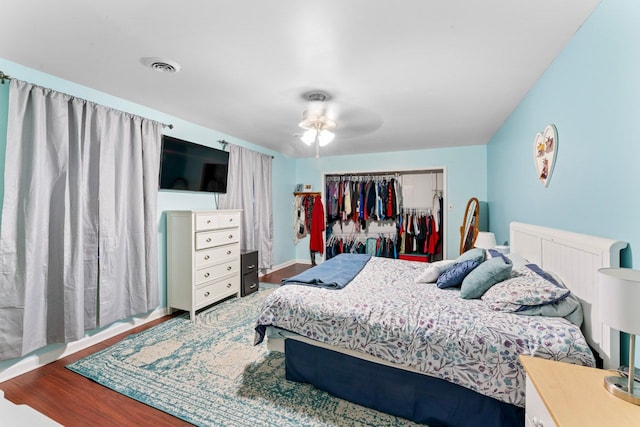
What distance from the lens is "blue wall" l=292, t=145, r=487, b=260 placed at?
439 centimetres

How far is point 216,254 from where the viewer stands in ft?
10.6

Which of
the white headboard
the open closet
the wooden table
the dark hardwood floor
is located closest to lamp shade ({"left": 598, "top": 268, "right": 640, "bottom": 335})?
the wooden table

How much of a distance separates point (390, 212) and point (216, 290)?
3.19 metres

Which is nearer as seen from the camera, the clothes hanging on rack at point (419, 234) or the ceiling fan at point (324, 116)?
the ceiling fan at point (324, 116)

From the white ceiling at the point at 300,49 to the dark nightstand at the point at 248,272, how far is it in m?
1.86

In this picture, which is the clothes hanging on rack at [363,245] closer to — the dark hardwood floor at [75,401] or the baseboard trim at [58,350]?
the baseboard trim at [58,350]

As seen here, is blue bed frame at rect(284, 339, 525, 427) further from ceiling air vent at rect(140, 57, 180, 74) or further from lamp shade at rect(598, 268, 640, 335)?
ceiling air vent at rect(140, 57, 180, 74)

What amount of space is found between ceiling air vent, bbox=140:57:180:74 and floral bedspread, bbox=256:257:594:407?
5.86ft

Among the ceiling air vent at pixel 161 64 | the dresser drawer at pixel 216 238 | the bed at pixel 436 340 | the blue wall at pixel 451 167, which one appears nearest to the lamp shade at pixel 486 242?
the bed at pixel 436 340

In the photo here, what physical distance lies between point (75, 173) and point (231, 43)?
1663 millimetres

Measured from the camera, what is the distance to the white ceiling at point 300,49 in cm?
140

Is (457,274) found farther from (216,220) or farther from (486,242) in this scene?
(216,220)

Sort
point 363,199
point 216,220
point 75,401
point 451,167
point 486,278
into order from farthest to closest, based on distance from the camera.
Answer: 1. point 363,199
2. point 451,167
3. point 216,220
4. point 486,278
5. point 75,401

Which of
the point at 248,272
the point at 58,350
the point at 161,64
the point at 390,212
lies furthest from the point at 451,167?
the point at 58,350
